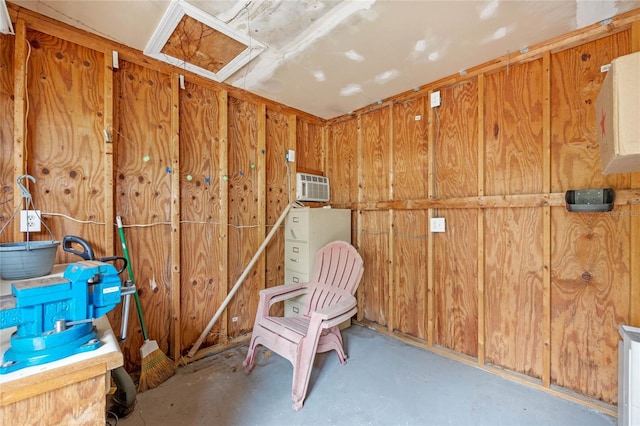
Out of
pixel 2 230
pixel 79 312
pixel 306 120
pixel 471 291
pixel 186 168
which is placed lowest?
pixel 471 291

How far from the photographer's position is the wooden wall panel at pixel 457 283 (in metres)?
2.31

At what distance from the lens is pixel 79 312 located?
Result: 90cm

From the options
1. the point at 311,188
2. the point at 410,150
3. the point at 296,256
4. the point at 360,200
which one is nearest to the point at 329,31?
the point at 410,150

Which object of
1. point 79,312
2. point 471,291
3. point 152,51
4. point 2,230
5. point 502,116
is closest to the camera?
point 79,312

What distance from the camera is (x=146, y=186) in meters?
2.15

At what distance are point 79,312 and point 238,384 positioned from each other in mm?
1489

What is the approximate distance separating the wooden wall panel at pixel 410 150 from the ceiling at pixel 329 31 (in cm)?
36

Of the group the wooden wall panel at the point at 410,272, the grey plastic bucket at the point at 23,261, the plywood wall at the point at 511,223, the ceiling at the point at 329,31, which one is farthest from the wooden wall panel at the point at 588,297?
the grey plastic bucket at the point at 23,261

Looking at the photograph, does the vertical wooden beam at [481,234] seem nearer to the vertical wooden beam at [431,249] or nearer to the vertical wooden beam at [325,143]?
the vertical wooden beam at [431,249]

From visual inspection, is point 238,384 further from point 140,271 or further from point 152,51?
point 152,51

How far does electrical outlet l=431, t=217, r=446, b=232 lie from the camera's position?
2.45 m

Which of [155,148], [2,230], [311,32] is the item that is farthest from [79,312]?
[311,32]

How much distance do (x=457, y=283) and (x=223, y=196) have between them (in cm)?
224

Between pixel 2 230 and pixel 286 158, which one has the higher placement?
pixel 286 158
